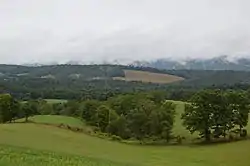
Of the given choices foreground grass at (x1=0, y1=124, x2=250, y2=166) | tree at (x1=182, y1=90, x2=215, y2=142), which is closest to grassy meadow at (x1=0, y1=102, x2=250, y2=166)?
foreground grass at (x1=0, y1=124, x2=250, y2=166)

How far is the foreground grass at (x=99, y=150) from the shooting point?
155 ft

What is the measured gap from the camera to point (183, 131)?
91.6 meters

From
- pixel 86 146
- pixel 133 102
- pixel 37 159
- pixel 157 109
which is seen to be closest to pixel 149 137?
pixel 157 109

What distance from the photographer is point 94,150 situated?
184ft

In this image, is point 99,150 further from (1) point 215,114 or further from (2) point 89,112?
(2) point 89,112

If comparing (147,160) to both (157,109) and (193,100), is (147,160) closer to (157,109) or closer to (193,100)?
(193,100)

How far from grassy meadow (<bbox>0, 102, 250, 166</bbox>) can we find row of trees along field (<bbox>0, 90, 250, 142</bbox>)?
1002cm

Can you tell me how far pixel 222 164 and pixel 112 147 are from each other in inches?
710

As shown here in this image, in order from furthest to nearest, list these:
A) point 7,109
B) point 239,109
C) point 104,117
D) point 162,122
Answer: point 7,109 → point 104,117 → point 162,122 → point 239,109


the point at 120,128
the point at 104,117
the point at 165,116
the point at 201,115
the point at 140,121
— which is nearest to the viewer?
the point at 201,115

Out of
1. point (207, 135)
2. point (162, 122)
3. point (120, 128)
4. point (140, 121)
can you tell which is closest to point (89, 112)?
point (120, 128)

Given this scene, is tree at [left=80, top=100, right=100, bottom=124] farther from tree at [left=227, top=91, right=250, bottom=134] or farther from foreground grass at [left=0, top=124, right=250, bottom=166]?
foreground grass at [left=0, top=124, right=250, bottom=166]

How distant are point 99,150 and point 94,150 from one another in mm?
1211

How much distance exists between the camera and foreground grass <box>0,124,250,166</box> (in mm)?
47094
